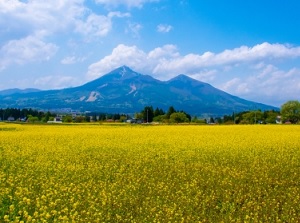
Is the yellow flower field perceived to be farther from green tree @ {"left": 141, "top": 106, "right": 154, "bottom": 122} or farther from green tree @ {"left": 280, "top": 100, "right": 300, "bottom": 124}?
green tree @ {"left": 280, "top": 100, "right": 300, "bottom": 124}

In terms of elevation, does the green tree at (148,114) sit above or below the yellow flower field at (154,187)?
above

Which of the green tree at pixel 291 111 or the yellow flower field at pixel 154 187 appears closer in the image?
the yellow flower field at pixel 154 187

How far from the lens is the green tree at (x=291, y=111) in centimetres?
12850

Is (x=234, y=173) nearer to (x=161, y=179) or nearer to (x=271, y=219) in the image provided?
(x=161, y=179)

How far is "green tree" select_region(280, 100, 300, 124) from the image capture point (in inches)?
5059

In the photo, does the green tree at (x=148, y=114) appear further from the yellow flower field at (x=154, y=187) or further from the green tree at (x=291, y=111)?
the yellow flower field at (x=154, y=187)

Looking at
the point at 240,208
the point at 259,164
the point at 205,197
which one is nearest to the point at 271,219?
the point at 240,208

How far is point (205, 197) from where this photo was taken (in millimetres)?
9422

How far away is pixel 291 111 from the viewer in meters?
129

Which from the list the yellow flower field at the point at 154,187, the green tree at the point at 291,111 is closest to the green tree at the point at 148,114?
the green tree at the point at 291,111

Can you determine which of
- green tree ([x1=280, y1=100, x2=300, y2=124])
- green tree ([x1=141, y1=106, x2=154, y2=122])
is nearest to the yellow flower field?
green tree ([x1=141, y1=106, x2=154, y2=122])

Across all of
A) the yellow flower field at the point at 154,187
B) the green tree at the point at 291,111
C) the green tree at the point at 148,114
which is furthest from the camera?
the green tree at the point at 148,114

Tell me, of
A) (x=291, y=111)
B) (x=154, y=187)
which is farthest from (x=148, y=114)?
(x=154, y=187)

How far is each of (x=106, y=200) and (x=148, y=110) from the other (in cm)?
12430
